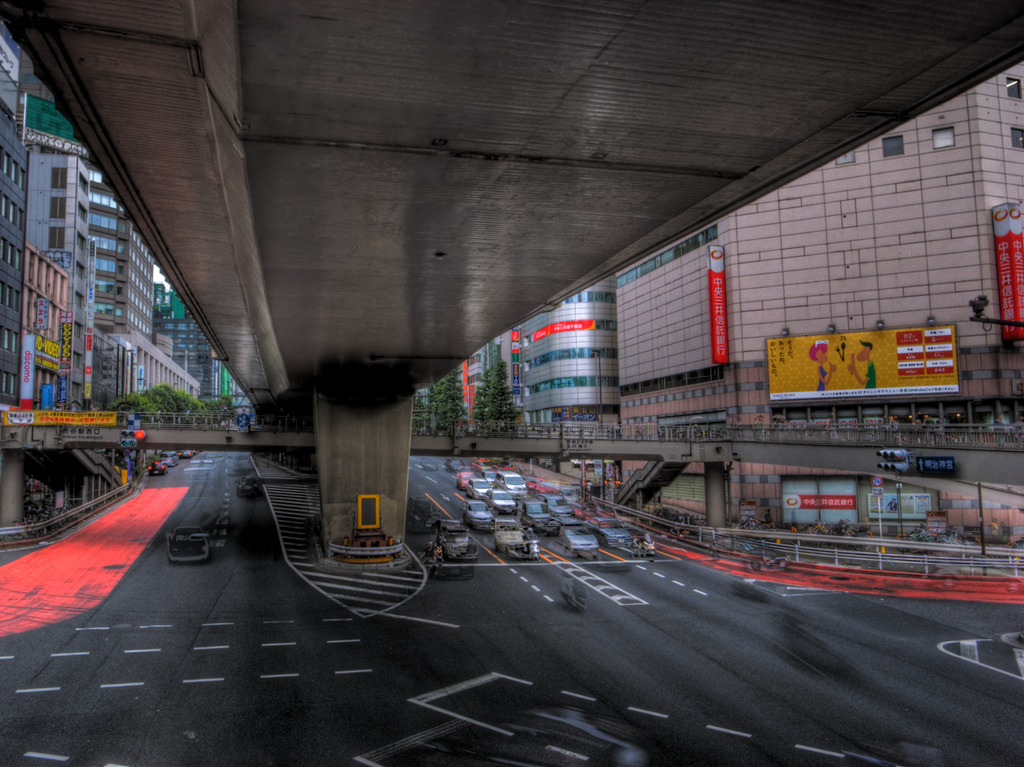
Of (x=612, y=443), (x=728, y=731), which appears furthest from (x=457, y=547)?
(x=728, y=731)

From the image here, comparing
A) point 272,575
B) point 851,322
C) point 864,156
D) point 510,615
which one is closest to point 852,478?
point 851,322

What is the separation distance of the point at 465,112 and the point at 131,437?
34484 mm

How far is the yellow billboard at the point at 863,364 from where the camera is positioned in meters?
38.1

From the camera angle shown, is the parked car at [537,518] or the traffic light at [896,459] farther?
the parked car at [537,518]

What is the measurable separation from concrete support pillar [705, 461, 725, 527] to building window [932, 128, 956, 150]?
2295cm

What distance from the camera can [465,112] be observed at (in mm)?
8336

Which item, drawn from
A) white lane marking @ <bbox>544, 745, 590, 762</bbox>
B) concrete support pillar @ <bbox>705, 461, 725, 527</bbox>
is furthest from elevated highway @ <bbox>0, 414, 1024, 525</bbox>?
white lane marking @ <bbox>544, 745, 590, 762</bbox>

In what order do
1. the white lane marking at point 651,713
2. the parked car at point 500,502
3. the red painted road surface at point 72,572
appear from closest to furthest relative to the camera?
the white lane marking at point 651,713 → the red painted road surface at point 72,572 → the parked car at point 500,502

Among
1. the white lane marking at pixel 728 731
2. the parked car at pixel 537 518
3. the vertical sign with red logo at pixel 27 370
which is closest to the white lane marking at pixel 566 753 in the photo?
the white lane marking at pixel 728 731

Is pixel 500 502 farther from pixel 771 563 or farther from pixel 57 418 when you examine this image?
pixel 57 418

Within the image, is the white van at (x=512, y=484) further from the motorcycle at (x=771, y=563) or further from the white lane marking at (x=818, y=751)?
the white lane marking at (x=818, y=751)

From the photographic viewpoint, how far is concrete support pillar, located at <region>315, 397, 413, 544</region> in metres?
31.6

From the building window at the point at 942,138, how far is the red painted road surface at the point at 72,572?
156ft

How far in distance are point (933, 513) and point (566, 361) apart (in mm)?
48990
